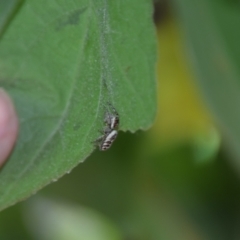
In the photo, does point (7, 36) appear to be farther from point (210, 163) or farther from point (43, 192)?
point (210, 163)

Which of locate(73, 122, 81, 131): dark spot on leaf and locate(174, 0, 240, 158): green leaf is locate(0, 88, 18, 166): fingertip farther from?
locate(174, 0, 240, 158): green leaf

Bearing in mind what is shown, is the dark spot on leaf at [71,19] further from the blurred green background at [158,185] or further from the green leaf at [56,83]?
the blurred green background at [158,185]

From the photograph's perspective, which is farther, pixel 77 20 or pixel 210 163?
pixel 210 163

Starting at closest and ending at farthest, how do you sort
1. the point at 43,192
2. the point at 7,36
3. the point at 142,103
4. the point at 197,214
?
the point at 7,36 → the point at 142,103 → the point at 43,192 → the point at 197,214

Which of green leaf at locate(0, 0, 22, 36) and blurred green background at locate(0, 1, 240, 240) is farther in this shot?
blurred green background at locate(0, 1, 240, 240)

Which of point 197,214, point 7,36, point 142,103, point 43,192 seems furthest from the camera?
point 197,214

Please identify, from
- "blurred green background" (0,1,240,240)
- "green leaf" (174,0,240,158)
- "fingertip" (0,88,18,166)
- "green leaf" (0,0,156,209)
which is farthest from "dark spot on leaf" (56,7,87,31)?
"blurred green background" (0,1,240,240)

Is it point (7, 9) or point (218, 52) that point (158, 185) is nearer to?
point (218, 52)

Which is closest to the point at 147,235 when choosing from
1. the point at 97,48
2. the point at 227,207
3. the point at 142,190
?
the point at 142,190

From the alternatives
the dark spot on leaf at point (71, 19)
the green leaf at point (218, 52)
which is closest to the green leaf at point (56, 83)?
the dark spot on leaf at point (71, 19)
